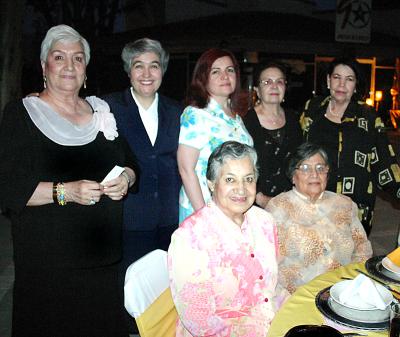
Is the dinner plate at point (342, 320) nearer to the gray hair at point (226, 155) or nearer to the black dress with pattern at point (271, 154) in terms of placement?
the gray hair at point (226, 155)

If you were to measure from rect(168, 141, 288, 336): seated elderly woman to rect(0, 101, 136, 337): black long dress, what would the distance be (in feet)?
1.95

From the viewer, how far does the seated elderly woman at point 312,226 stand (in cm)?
282

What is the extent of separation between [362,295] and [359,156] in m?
2.02

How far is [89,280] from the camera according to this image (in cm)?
266

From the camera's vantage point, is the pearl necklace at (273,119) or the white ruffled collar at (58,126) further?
the pearl necklace at (273,119)

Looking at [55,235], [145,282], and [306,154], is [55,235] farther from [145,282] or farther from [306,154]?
[306,154]

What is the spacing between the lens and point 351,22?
8680 mm

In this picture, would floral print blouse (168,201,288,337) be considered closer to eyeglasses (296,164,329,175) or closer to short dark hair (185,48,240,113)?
eyeglasses (296,164,329,175)

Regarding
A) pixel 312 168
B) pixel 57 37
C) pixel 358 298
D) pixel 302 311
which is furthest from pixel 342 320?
pixel 57 37

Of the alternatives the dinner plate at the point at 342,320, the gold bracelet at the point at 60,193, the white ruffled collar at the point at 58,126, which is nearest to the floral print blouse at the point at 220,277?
the dinner plate at the point at 342,320

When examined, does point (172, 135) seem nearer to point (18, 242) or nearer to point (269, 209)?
point (269, 209)

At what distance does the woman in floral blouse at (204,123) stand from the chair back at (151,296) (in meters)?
1.11

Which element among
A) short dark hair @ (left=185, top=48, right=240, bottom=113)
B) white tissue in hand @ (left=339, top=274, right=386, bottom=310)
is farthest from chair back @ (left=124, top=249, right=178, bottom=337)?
short dark hair @ (left=185, top=48, right=240, bottom=113)

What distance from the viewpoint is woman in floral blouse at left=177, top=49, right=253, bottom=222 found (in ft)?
11.0
